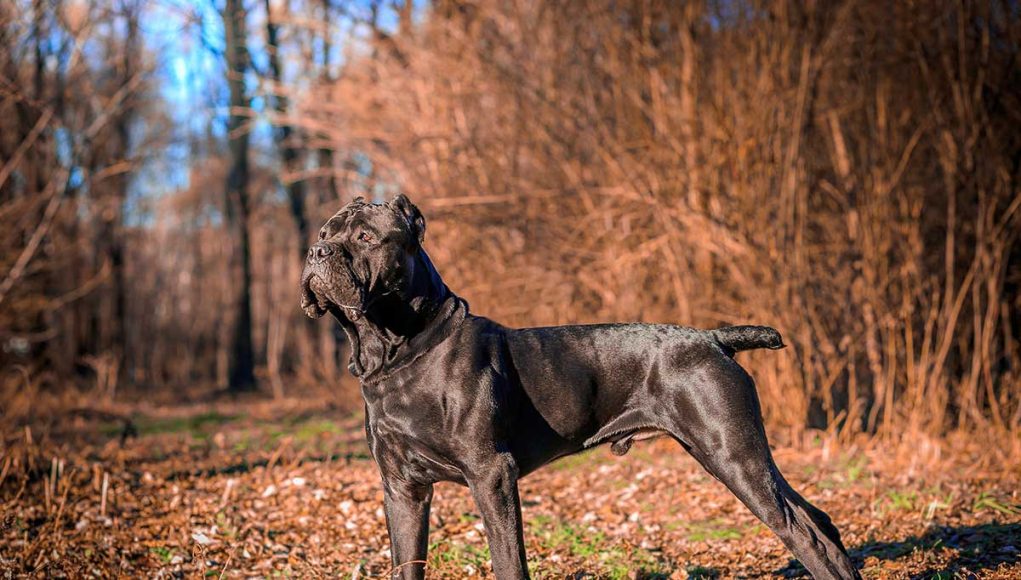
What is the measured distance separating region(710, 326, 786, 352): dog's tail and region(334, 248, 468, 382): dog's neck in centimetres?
117

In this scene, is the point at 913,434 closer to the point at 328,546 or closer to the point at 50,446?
the point at 328,546

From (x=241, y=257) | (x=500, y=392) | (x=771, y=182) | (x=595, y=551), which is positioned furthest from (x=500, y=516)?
(x=241, y=257)

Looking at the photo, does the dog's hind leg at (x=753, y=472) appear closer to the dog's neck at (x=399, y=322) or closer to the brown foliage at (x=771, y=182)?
the dog's neck at (x=399, y=322)

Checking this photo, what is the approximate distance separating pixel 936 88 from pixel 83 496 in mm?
7425

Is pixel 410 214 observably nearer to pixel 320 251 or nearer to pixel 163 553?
pixel 320 251

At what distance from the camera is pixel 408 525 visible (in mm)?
3650

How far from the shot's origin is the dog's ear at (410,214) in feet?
11.3

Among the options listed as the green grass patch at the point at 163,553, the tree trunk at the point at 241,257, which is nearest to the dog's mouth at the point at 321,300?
the green grass patch at the point at 163,553

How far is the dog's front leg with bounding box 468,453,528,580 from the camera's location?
3275mm

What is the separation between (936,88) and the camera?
751 cm

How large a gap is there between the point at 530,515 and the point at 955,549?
247 centimetres

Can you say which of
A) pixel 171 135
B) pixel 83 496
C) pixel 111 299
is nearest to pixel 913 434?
pixel 83 496

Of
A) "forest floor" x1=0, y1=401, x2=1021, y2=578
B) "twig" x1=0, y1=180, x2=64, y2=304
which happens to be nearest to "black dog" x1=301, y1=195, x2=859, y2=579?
"forest floor" x1=0, y1=401, x2=1021, y2=578

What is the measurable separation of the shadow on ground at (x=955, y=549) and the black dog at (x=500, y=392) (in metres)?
1.10
